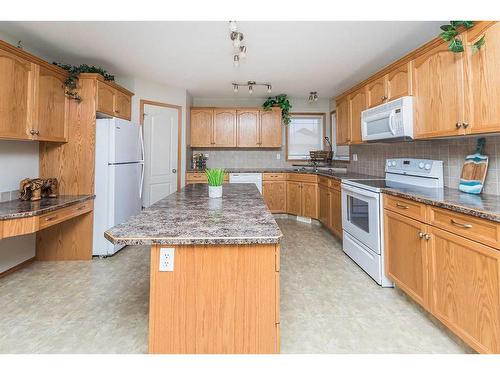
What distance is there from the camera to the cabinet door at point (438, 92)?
182 cm

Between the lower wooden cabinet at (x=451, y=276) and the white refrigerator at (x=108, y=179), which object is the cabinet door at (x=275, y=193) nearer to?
the white refrigerator at (x=108, y=179)

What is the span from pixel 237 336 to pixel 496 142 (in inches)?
86.6

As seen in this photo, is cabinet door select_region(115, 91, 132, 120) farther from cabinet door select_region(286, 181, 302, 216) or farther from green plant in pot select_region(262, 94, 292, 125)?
cabinet door select_region(286, 181, 302, 216)

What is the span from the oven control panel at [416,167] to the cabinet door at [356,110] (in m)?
0.64

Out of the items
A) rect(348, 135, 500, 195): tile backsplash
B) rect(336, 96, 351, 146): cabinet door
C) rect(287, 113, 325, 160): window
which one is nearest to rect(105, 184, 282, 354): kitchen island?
rect(348, 135, 500, 195): tile backsplash

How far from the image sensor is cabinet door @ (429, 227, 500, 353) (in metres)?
1.28

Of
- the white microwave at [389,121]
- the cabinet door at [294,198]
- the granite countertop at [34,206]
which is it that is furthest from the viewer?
the cabinet door at [294,198]

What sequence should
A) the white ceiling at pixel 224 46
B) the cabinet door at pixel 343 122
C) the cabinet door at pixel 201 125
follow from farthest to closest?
the cabinet door at pixel 201 125 → the cabinet door at pixel 343 122 → the white ceiling at pixel 224 46

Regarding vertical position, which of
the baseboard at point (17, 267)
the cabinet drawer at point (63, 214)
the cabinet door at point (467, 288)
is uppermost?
the cabinet drawer at point (63, 214)

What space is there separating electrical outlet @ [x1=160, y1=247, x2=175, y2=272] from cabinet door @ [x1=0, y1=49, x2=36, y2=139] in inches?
78.0

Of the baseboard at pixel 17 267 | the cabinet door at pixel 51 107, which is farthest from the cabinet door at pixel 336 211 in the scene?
the baseboard at pixel 17 267
